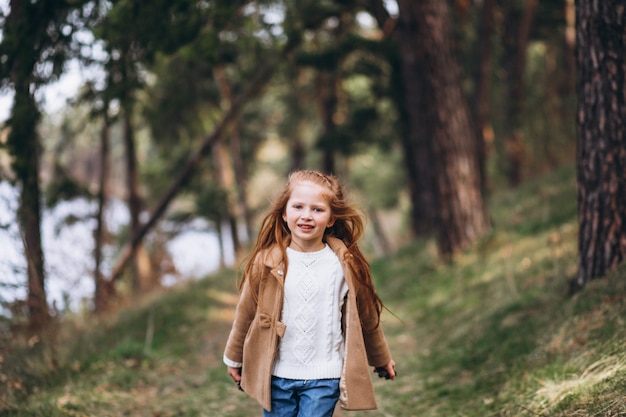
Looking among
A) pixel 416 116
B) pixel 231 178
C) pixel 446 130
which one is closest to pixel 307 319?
pixel 446 130

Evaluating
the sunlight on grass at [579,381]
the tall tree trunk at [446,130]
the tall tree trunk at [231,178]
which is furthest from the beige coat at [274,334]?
the tall tree trunk at [231,178]

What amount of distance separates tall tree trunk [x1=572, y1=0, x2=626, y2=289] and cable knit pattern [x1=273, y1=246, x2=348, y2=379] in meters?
2.72

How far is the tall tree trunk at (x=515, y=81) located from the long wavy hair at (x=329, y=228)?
13054 millimetres

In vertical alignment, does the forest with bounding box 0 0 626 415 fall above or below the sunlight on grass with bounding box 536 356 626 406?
above

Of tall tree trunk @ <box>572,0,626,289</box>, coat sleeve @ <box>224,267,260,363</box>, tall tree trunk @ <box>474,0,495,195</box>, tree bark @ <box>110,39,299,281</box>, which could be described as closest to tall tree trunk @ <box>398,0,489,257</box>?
tree bark @ <box>110,39,299,281</box>

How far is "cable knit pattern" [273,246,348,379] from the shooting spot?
321cm

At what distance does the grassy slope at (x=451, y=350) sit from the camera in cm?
431

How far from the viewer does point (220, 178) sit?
17531 mm

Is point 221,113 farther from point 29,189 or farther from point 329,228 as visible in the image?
point 329,228

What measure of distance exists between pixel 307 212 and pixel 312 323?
59 centimetres

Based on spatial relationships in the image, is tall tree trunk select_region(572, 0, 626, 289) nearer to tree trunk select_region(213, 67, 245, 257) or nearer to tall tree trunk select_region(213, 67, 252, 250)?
tall tree trunk select_region(213, 67, 252, 250)

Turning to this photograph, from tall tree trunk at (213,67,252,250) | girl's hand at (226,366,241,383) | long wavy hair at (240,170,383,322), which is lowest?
girl's hand at (226,366,241,383)

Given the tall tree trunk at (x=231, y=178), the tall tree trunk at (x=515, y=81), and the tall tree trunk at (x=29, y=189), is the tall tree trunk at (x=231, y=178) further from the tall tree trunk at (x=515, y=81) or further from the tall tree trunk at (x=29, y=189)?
the tall tree trunk at (x=29, y=189)

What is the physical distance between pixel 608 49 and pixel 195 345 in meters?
5.82
